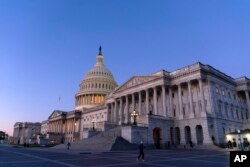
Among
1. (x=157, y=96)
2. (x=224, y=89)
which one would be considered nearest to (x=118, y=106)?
(x=157, y=96)

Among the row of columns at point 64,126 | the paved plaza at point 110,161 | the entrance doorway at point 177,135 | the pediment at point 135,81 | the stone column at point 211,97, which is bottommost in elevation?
the paved plaza at point 110,161

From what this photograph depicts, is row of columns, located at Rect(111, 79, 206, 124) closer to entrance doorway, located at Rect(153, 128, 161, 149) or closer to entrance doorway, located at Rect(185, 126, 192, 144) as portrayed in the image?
entrance doorway, located at Rect(185, 126, 192, 144)

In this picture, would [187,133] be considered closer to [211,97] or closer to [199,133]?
[199,133]

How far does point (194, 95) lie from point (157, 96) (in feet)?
37.9

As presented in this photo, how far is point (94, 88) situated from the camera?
119 m

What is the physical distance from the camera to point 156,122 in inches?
1930

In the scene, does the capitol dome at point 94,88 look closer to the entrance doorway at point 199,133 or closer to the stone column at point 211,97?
the entrance doorway at point 199,133

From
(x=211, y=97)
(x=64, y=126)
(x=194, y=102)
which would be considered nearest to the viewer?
(x=211, y=97)

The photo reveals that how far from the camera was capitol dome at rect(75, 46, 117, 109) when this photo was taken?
117000 mm

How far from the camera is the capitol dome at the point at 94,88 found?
117m

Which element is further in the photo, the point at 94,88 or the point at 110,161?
the point at 94,88

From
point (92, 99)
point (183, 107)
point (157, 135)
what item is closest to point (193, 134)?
point (183, 107)

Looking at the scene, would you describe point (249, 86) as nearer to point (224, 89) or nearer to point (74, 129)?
point (224, 89)

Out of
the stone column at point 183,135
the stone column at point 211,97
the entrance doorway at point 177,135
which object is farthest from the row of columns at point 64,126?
the stone column at point 211,97
